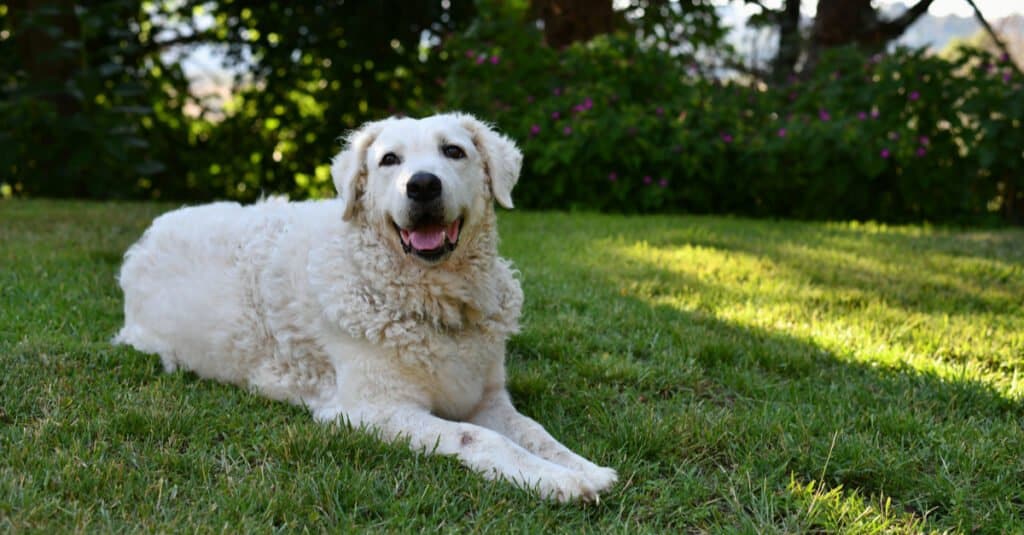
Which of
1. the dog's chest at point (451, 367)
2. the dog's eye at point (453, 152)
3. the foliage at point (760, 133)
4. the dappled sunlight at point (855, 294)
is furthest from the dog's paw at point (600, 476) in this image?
the foliage at point (760, 133)

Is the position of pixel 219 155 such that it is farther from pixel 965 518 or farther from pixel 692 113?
pixel 965 518

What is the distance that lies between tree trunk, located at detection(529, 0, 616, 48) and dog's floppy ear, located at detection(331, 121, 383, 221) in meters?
7.71

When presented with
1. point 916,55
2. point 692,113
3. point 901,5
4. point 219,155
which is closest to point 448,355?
point 692,113

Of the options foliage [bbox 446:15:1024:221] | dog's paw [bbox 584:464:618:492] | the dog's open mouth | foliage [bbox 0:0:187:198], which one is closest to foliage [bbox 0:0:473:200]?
foliage [bbox 0:0:187:198]

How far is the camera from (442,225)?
3.18 m

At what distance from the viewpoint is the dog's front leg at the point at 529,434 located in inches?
104

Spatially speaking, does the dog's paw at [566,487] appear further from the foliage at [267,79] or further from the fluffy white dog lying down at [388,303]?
the foliage at [267,79]

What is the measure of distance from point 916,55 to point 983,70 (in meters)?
0.71

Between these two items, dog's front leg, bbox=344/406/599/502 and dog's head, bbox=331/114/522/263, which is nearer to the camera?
dog's front leg, bbox=344/406/599/502

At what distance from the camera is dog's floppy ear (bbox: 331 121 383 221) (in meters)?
3.37

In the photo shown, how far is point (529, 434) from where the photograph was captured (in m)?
2.97

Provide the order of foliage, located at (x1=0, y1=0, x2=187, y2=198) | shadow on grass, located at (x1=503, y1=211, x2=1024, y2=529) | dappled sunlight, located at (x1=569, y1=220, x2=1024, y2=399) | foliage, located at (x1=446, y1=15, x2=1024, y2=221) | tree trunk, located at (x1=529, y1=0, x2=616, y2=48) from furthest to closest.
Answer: tree trunk, located at (x1=529, y1=0, x2=616, y2=48), foliage, located at (x1=0, y1=0, x2=187, y2=198), foliage, located at (x1=446, y1=15, x2=1024, y2=221), dappled sunlight, located at (x1=569, y1=220, x2=1024, y2=399), shadow on grass, located at (x1=503, y1=211, x2=1024, y2=529)

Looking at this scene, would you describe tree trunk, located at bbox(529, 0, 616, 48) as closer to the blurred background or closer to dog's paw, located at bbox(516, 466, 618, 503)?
the blurred background

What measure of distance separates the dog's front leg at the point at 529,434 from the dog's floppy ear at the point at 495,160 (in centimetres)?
80
